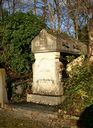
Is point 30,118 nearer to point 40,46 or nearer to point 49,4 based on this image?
point 40,46

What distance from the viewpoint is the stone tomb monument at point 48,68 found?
950cm

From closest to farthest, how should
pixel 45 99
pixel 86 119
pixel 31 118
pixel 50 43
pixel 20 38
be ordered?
pixel 86 119
pixel 31 118
pixel 50 43
pixel 45 99
pixel 20 38

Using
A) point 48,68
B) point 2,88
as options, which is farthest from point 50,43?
Answer: point 2,88

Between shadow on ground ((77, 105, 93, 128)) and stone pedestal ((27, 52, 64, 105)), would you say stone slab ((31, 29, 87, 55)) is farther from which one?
shadow on ground ((77, 105, 93, 128))

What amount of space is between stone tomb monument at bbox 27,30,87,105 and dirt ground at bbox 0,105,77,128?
659 millimetres

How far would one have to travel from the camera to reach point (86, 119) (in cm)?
769

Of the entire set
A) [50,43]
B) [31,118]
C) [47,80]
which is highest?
[50,43]

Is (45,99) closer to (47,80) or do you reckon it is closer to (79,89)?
(47,80)

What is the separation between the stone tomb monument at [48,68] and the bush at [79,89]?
384 millimetres

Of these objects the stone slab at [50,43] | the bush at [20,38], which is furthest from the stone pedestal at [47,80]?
the bush at [20,38]

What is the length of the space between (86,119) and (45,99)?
2289 mm

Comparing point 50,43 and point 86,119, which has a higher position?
point 50,43

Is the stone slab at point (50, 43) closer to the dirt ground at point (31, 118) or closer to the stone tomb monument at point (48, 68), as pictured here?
the stone tomb monument at point (48, 68)

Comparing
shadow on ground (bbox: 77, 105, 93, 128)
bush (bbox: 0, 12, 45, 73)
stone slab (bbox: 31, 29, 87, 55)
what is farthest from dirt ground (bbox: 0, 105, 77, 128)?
bush (bbox: 0, 12, 45, 73)
